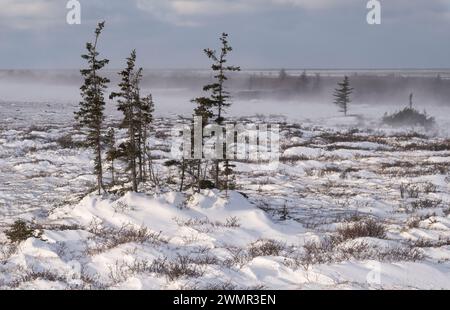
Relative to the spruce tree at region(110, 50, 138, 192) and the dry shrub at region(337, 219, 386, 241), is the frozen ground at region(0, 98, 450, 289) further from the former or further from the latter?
the spruce tree at region(110, 50, 138, 192)

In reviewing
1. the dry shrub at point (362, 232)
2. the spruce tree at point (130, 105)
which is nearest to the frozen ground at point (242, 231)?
the dry shrub at point (362, 232)

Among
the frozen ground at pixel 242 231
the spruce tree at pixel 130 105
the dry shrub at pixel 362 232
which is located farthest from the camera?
the spruce tree at pixel 130 105

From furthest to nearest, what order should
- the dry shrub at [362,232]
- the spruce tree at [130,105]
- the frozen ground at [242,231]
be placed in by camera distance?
the spruce tree at [130,105] < the dry shrub at [362,232] < the frozen ground at [242,231]

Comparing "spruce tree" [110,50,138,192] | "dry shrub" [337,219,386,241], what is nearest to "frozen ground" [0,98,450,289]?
"dry shrub" [337,219,386,241]

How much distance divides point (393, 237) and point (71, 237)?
7115 millimetres

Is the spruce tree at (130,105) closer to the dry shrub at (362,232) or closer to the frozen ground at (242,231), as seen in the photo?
the frozen ground at (242,231)

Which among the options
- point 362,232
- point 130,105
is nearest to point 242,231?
point 362,232

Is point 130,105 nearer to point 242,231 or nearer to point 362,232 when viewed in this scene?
point 242,231

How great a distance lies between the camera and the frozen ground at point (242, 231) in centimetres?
740

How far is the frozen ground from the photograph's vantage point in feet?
24.3

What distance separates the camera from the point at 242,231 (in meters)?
11.1

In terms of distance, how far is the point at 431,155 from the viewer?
90.2 feet

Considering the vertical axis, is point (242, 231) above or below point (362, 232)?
below

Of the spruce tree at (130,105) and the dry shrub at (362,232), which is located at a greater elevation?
the spruce tree at (130,105)
